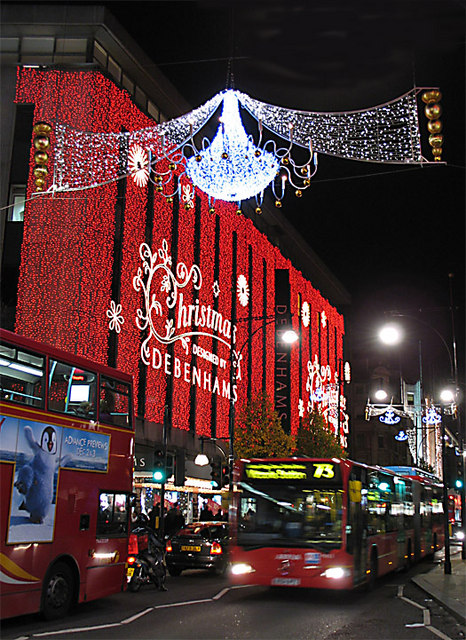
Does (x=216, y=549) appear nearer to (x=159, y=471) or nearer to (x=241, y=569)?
(x=159, y=471)

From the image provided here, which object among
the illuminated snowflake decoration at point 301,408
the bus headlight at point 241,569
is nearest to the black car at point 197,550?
the bus headlight at point 241,569

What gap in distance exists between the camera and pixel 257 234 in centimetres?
5425

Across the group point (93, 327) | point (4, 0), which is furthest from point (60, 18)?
point (93, 327)

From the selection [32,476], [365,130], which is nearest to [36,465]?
[32,476]

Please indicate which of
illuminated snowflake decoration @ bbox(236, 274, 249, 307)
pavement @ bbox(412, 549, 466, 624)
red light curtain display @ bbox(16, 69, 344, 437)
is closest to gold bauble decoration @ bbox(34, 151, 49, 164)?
red light curtain display @ bbox(16, 69, 344, 437)

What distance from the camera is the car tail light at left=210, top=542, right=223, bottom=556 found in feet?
67.3

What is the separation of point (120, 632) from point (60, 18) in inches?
1172

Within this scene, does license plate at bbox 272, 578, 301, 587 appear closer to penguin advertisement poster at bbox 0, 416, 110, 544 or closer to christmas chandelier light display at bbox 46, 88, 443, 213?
penguin advertisement poster at bbox 0, 416, 110, 544

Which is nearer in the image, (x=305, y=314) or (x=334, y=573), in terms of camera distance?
(x=334, y=573)

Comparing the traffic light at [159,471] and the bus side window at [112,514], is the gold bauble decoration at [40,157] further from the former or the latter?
the traffic light at [159,471]

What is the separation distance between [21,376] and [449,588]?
11661 millimetres

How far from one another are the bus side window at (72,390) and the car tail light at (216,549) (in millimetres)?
8553

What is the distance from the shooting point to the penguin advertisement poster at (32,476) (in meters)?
11.3

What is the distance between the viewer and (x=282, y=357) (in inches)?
2267
